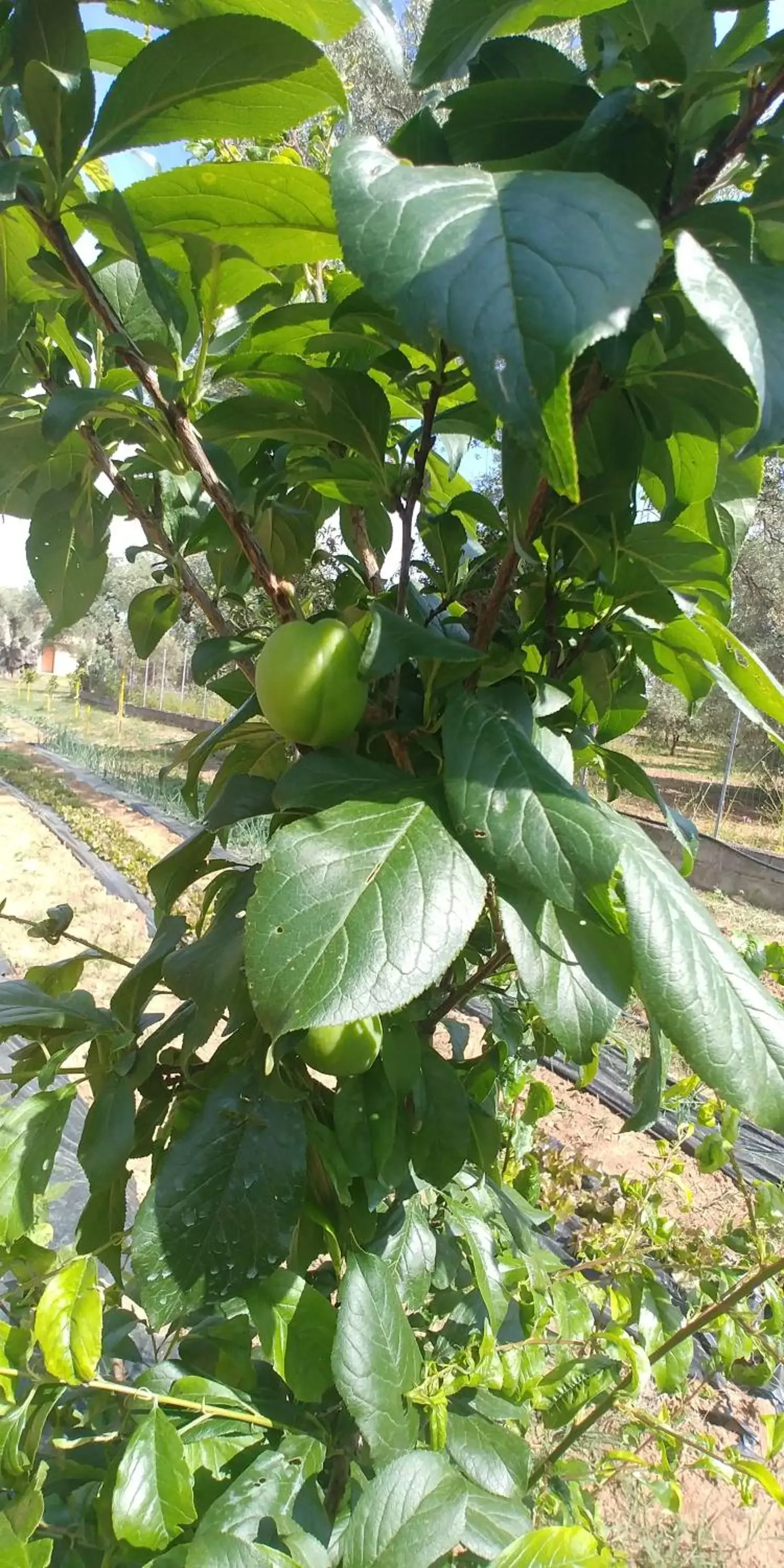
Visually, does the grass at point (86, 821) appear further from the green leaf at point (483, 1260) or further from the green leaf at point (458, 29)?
the green leaf at point (458, 29)

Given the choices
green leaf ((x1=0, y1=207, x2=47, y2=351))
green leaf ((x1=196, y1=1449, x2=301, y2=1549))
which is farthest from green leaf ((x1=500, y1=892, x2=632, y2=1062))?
green leaf ((x1=0, y1=207, x2=47, y2=351))

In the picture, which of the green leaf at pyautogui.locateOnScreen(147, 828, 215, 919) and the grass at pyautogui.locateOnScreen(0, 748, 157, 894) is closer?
the green leaf at pyautogui.locateOnScreen(147, 828, 215, 919)

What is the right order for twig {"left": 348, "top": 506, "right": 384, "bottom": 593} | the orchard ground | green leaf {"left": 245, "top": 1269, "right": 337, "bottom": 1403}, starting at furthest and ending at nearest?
1. the orchard ground
2. twig {"left": 348, "top": 506, "right": 384, "bottom": 593}
3. green leaf {"left": 245, "top": 1269, "right": 337, "bottom": 1403}

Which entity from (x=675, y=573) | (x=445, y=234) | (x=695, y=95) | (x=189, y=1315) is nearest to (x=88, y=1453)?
(x=189, y=1315)

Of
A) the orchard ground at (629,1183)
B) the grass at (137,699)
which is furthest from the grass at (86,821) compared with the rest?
the grass at (137,699)

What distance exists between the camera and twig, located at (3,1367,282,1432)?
608 mm

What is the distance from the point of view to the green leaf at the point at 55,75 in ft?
1.64

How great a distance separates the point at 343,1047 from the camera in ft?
1.95

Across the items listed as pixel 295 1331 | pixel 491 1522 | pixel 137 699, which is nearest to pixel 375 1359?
pixel 295 1331

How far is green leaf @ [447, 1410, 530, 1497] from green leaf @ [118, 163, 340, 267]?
909 mm

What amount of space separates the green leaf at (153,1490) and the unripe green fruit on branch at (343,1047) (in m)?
0.26

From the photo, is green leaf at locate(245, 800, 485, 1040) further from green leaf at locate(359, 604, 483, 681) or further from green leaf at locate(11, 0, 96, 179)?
green leaf at locate(11, 0, 96, 179)

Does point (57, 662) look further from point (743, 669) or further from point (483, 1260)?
point (743, 669)

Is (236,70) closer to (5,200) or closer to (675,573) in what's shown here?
(5,200)
